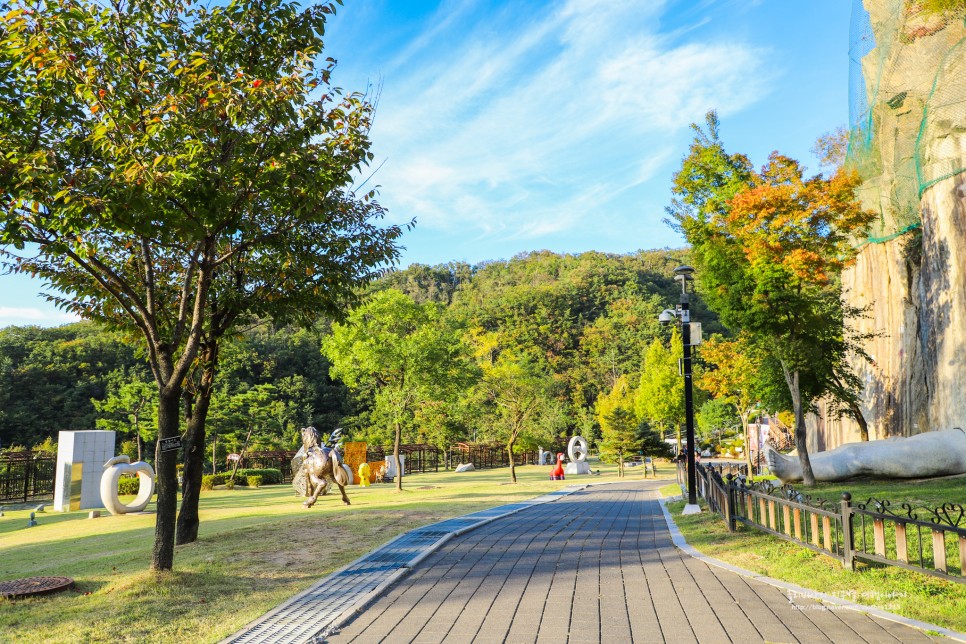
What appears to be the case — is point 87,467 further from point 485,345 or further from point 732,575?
point 485,345

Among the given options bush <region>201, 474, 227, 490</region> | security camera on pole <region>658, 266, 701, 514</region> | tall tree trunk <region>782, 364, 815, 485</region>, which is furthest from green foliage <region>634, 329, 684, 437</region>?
security camera on pole <region>658, 266, 701, 514</region>

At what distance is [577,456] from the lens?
42.6 metres

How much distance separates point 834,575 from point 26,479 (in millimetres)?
27079

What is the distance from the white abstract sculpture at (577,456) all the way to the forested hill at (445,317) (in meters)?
6.55

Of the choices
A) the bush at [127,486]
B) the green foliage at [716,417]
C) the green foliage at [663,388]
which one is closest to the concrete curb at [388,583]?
the bush at [127,486]

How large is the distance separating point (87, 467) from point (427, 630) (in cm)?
1914

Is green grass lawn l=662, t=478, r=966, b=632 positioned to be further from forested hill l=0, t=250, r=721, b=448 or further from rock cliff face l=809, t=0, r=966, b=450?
forested hill l=0, t=250, r=721, b=448

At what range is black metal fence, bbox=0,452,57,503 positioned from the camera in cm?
2366

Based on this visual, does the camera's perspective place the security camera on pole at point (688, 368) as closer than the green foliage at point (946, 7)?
Yes

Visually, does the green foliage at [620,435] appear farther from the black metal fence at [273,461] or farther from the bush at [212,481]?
the bush at [212,481]

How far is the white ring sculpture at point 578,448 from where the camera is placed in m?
39.2

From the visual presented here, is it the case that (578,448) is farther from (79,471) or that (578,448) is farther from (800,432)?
(79,471)

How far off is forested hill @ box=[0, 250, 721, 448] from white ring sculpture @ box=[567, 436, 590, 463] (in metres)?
6.85

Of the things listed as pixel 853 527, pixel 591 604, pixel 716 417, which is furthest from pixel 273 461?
pixel 853 527
